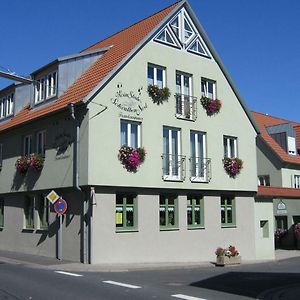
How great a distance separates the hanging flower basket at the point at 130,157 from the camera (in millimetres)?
19312

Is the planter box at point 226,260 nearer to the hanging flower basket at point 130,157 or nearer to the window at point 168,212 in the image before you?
the window at point 168,212

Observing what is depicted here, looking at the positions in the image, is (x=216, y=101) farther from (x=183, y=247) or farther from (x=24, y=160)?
(x=24, y=160)

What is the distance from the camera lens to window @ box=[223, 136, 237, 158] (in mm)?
24438

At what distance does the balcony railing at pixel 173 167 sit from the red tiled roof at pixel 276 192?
6034 mm

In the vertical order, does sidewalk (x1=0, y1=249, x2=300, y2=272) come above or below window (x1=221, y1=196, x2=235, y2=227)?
below

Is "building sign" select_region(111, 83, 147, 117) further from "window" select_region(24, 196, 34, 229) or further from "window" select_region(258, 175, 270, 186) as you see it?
"window" select_region(258, 175, 270, 186)

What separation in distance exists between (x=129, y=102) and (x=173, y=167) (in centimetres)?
343

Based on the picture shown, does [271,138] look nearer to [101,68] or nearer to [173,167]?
[173,167]

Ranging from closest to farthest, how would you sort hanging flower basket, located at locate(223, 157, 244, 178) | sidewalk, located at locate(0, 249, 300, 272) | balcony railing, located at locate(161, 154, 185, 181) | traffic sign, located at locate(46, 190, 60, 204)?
sidewalk, located at locate(0, 249, 300, 272) < traffic sign, located at locate(46, 190, 60, 204) < balcony railing, located at locate(161, 154, 185, 181) < hanging flower basket, located at locate(223, 157, 244, 178)

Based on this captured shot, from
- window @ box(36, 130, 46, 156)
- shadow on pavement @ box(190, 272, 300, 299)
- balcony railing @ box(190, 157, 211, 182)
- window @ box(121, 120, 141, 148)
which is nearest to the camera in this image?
shadow on pavement @ box(190, 272, 300, 299)

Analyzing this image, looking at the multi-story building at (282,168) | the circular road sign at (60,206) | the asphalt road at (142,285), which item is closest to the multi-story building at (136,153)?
the circular road sign at (60,206)

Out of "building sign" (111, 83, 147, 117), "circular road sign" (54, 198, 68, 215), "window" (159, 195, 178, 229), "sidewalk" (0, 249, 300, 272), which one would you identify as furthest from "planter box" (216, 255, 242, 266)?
"building sign" (111, 83, 147, 117)

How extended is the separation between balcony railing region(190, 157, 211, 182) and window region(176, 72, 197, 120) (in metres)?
1.92

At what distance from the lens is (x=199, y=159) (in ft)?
74.3
